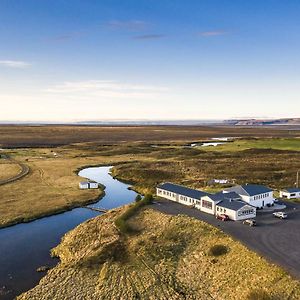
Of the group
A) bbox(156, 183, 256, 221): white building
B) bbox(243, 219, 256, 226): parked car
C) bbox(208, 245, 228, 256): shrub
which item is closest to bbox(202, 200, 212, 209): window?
bbox(156, 183, 256, 221): white building

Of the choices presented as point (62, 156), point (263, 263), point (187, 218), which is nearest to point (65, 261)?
point (187, 218)

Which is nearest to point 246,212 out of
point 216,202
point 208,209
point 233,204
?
point 233,204

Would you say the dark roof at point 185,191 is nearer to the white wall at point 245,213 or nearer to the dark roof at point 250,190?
the dark roof at point 250,190

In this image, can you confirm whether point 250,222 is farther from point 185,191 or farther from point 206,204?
point 185,191

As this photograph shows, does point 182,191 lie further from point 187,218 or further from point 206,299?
point 206,299

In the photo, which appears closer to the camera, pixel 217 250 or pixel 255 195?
pixel 217 250

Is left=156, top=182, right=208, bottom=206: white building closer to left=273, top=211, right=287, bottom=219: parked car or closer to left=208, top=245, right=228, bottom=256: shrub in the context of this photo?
left=273, top=211, right=287, bottom=219: parked car
